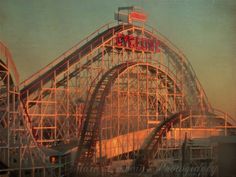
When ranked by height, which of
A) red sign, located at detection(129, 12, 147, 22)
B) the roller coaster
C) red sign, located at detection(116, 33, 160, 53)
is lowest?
the roller coaster

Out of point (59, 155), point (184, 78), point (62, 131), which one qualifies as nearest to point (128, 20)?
point (184, 78)

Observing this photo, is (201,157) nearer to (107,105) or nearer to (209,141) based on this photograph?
(209,141)

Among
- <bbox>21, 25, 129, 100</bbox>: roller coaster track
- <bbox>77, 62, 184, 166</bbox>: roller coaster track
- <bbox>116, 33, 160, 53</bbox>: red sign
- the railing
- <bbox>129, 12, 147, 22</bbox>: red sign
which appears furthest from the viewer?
<bbox>129, 12, 147, 22</bbox>: red sign

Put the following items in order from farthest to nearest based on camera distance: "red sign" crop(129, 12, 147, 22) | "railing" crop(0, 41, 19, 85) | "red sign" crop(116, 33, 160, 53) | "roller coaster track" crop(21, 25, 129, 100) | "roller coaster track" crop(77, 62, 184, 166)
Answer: "red sign" crop(129, 12, 147, 22) < "red sign" crop(116, 33, 160, 53) < "roller coaster track" crop(21, 25, 129, 100) < "roller coaster track" crop(77, 62, 184, 166) < "railing" crop(0, 41, 19, 85)

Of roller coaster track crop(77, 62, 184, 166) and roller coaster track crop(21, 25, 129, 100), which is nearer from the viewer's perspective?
roller coaster track crop(77, 62, 184, 166)

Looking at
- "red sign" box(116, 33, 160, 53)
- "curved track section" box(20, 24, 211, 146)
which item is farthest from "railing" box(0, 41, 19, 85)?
"red sign" box(116, 33, 160, 53)

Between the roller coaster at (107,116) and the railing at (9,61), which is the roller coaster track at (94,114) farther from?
the railing at (9,61)

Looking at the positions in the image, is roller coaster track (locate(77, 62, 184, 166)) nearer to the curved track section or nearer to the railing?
the curved track section
